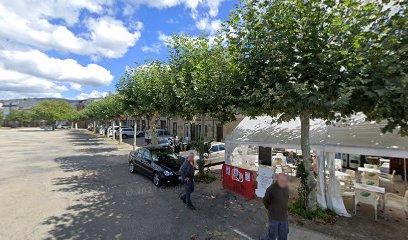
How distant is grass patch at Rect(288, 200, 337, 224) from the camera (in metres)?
6.59

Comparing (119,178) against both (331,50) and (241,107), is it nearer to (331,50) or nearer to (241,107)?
(241,107)

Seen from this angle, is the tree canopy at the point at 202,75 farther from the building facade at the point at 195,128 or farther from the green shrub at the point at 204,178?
the building facade at the point at 195,128

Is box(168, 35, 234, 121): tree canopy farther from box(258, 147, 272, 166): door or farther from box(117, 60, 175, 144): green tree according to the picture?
box(258, 147, 272, 166): door

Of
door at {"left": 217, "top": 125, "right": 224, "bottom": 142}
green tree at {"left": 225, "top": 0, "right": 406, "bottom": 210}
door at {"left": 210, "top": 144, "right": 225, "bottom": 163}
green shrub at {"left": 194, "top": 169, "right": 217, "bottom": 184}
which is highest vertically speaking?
green tree at {"left": 225, "top": 0, "right": 406, "bottom": 210}

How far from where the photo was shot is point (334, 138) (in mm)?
7656

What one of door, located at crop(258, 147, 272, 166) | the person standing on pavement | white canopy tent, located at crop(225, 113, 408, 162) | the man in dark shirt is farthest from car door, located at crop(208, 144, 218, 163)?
the man in dark shirt

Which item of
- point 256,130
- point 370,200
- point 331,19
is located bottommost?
point 370,200

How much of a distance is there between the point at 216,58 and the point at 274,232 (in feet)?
23.1

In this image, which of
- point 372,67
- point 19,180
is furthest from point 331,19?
point 19,180

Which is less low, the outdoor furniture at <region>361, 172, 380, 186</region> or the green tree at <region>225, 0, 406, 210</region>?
the green tree at <region>225, 0, 406, 210</region>

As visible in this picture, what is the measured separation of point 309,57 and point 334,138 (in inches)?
128

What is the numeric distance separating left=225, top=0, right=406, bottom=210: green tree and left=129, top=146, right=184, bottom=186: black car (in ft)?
15.5

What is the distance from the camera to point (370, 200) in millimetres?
6965

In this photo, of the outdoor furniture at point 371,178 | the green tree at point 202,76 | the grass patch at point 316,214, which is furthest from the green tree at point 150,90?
the outdoor furniture at point 371,178
